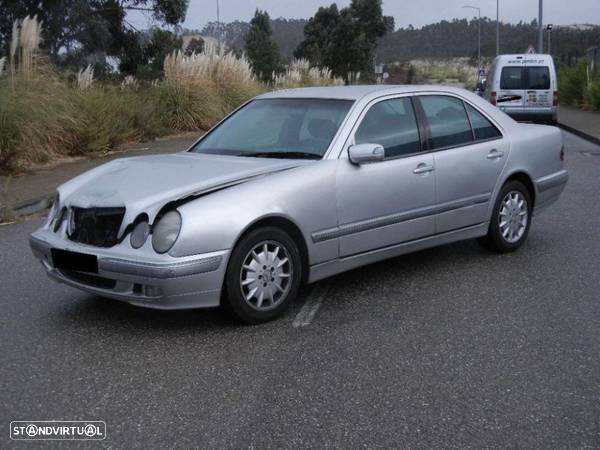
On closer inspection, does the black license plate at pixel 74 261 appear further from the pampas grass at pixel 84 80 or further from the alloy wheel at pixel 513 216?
the pampas grass at pixel 84 80

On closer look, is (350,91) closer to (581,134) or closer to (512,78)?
(581,134)

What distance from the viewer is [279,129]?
610 centimetres

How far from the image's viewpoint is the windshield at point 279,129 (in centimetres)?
577

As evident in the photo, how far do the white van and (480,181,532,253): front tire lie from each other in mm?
14195

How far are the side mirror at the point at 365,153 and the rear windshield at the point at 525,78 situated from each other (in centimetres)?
1638

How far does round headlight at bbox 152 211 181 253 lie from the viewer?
466 centimetres

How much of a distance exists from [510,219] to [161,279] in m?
3.51

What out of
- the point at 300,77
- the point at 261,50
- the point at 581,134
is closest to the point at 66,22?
the point at 300,77

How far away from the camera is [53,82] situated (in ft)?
44.8

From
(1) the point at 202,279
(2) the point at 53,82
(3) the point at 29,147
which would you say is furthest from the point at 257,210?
(2) the point at 53,82

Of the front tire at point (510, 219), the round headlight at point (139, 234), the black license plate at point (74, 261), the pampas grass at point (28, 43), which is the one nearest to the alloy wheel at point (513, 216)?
the front tire at point (510, 219)

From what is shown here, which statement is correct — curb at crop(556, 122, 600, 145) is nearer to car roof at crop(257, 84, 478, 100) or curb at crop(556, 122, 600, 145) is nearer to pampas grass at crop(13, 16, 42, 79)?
pampas grass at crop(13, 16, 42, 79)

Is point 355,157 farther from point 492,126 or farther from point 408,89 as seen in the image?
point 492,126
